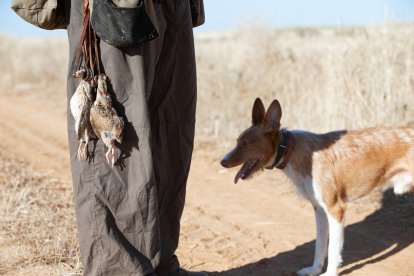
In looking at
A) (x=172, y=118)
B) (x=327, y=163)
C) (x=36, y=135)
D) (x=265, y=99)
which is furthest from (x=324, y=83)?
(x=172, y=118)

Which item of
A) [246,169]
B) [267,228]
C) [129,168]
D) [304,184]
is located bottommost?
[267,228]

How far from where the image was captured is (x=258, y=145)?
500 centimetres

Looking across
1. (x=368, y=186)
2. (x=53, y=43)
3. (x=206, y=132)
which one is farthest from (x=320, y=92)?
(x=53, y=43)

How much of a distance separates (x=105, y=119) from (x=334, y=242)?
233 cm

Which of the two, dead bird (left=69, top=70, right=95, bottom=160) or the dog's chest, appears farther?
the dog's chest

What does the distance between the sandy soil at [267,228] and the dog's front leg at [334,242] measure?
275mm

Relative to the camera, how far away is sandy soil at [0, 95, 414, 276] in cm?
525

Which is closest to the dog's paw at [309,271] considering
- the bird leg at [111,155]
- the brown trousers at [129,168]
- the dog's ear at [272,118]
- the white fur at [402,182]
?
the white fur at [402,182]

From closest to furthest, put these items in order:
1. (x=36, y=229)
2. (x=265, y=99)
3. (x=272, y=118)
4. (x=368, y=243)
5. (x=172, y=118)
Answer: (x=172, y=118)
(x=272, y=118)
(x=36, y=229)
(x=368, y=243)
(x=265, y=99)

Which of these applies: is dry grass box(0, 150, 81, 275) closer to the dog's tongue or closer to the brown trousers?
the brown trousers

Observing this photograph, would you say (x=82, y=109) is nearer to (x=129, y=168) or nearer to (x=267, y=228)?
(x=129, y=168)

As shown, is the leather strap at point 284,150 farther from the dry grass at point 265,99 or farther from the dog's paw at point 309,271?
the dry grass at point 265,99

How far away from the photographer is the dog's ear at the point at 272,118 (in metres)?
4.95

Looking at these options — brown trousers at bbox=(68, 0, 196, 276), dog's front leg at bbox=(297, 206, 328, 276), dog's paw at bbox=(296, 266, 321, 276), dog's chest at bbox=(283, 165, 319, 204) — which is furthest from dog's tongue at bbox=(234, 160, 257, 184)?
brown trousers at bbox=(68, 0, 196, 276)
